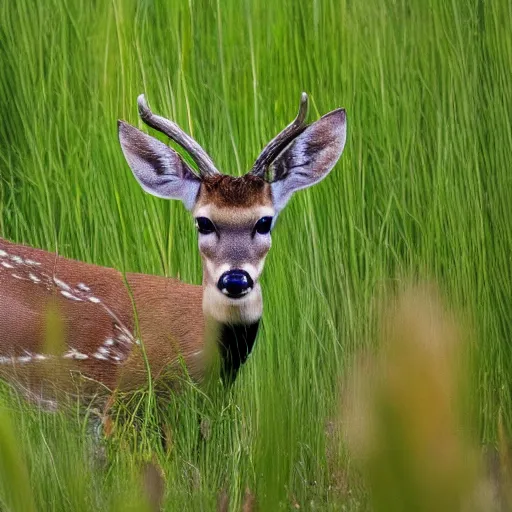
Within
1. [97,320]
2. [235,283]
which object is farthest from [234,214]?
[97,320]

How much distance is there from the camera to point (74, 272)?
11.9 ft

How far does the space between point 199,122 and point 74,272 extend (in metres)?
0.75

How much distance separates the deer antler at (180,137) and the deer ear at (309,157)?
233mm

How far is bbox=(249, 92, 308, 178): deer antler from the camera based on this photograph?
127 inches

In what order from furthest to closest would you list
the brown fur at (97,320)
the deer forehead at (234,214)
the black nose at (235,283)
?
the brown fur at (97,320), the deer forehead at (234,214), the black nose at (235,283)

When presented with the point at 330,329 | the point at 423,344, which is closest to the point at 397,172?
the point at 330,329

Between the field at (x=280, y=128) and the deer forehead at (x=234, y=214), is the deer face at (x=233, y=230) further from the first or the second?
the field at (x=280, y=128)

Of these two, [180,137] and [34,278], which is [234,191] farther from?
[34,278]

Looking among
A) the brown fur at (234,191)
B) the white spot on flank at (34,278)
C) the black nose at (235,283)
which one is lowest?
the white spot on flank at (34,278)

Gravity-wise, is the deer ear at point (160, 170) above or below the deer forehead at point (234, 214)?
above

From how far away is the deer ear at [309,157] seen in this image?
3.43 metres

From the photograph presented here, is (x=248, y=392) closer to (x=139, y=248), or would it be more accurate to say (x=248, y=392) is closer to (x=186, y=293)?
(x=186, y=293)

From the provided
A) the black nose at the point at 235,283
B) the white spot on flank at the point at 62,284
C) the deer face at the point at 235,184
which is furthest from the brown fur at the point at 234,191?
the white spot on flank at the point at 62,284

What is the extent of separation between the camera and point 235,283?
120 inches
